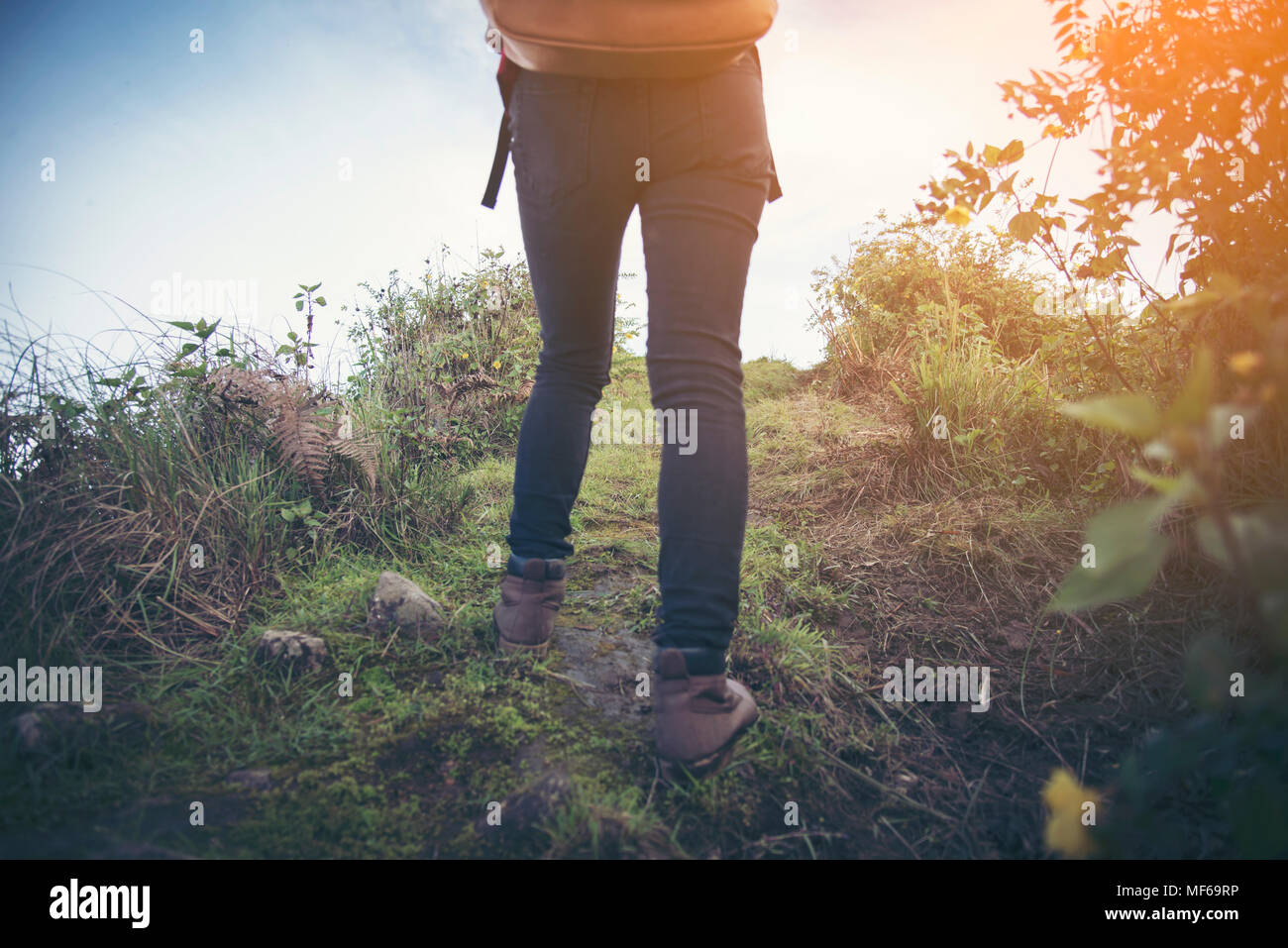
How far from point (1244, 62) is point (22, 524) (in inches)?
139

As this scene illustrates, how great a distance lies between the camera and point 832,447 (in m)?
3.65

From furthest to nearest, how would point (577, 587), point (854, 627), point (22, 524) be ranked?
point (577, 587) < point (854, 627) < point (22, 524)

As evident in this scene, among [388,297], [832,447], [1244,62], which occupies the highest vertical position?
[388,297]

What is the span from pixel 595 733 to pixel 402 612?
28.3 inches

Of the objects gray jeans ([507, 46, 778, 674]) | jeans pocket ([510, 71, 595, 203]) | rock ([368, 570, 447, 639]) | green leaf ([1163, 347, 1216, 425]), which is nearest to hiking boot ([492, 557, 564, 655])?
rock ([368, 570, 447, 639])

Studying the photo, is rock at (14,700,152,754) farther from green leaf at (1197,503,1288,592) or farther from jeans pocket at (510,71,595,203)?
green leaf at (1197,503,1288,592)

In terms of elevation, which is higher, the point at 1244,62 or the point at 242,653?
the point at 1244,62

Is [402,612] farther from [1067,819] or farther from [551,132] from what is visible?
[1067,819]

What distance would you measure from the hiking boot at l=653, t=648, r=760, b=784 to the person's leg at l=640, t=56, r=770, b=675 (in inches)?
1.4

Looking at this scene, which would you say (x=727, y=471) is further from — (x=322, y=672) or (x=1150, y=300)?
(x=1150, y=300)

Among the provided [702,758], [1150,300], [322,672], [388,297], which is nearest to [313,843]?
[322,672]

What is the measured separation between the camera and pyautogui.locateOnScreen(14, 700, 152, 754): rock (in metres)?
1.38

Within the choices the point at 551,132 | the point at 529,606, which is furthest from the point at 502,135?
the point at 529,606

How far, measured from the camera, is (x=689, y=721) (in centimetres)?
145
